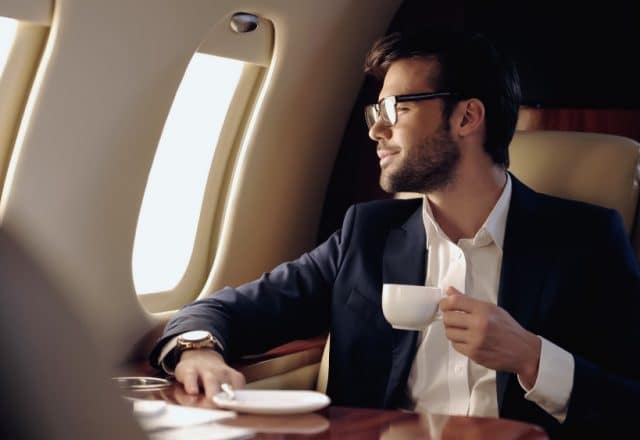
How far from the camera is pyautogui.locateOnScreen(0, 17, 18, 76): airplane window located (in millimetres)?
2268

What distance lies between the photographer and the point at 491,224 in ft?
7.64

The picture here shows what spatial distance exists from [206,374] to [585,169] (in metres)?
1.12

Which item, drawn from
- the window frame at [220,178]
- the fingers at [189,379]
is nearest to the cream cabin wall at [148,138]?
the window frame at [220,178]

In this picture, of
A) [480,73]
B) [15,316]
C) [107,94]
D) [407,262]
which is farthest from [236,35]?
[15,316]

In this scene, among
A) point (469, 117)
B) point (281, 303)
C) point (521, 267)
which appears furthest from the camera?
point (469, 117)

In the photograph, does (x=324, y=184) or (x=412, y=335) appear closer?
(x=412, y=335)

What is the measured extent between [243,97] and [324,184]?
548 mm

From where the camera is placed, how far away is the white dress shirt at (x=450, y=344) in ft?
7.32

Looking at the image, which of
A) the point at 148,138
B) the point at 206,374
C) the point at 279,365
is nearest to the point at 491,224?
the point at 279,365

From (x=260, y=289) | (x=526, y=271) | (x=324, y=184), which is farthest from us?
(x=324, y=184)

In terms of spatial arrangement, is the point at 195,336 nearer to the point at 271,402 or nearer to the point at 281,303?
the point at 281,303

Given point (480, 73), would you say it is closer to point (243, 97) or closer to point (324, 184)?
point (243, 97)

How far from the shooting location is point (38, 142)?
7.50 feet

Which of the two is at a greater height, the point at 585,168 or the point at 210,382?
the point at 585,168
